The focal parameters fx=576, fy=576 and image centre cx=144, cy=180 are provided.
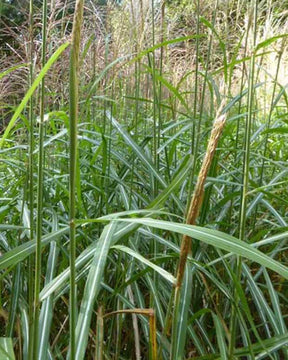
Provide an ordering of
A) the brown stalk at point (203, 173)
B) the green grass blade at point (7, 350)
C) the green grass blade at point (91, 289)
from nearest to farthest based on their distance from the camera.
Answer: the brown stalk at point (203, 173) → the green grass blade at point (7, 350) → the green grass blade at point (91, 289)

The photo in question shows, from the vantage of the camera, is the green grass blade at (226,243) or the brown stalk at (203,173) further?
the green grass blade at (226,243)

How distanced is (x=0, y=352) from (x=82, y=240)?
86cm

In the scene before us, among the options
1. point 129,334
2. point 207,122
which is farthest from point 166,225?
point 207,122

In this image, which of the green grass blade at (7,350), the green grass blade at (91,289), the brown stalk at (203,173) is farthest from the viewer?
the green grass blade at (91,289)

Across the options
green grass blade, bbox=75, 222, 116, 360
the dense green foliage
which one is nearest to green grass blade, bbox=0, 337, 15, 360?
the dense green foliage

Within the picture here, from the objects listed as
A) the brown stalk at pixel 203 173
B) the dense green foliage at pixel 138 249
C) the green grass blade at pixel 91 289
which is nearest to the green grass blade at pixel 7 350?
the dense green foliage at pixel 138 249

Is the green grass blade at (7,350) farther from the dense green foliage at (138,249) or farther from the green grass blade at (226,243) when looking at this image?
the green grass blade at (226,243)

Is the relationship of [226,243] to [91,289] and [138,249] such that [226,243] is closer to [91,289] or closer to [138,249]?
[91,289]

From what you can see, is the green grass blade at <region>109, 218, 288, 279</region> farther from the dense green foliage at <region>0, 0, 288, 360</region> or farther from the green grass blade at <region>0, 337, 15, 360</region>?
the green grass blade at <region>0, 337, 15, 360</region>

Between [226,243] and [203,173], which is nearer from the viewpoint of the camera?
[203,173]

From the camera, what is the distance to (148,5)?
6.61ft

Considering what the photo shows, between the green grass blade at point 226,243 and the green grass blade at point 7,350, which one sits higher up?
the green grass blade at point 226,243

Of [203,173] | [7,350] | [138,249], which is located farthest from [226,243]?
[138,249]

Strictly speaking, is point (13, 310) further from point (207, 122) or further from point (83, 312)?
point (207, 122)
